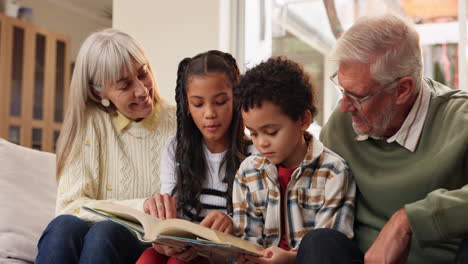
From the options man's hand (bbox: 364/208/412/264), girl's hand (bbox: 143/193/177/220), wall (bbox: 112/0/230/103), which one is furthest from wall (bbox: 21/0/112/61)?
man's hand (bbox: 364/208/412/264)

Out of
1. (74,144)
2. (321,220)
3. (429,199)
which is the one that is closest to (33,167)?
(74,144)

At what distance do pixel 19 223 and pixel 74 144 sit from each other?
0.32 m

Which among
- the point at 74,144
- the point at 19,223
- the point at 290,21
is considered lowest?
the point at 19,223

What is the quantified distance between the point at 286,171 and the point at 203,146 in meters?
0.34

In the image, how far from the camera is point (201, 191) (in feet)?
5.39

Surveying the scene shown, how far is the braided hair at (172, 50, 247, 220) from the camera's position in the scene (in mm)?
1611

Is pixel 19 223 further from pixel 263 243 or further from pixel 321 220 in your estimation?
pixel 321 220

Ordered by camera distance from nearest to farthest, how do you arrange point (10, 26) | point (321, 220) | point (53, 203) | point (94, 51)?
point (321, 220), point (94, 51), point (53, 203), point (10, 26)

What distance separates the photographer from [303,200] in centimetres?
140

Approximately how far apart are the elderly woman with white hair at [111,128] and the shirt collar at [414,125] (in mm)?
807

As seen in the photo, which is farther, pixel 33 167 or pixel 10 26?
pixel 10 26

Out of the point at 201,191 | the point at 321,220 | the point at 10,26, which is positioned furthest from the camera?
the point at 10,26

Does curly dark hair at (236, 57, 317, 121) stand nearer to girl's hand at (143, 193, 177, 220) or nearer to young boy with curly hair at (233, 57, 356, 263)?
young boy with curly hair at (233, 57, 356, 263)

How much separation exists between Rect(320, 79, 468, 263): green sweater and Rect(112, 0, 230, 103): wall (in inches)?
57.7
